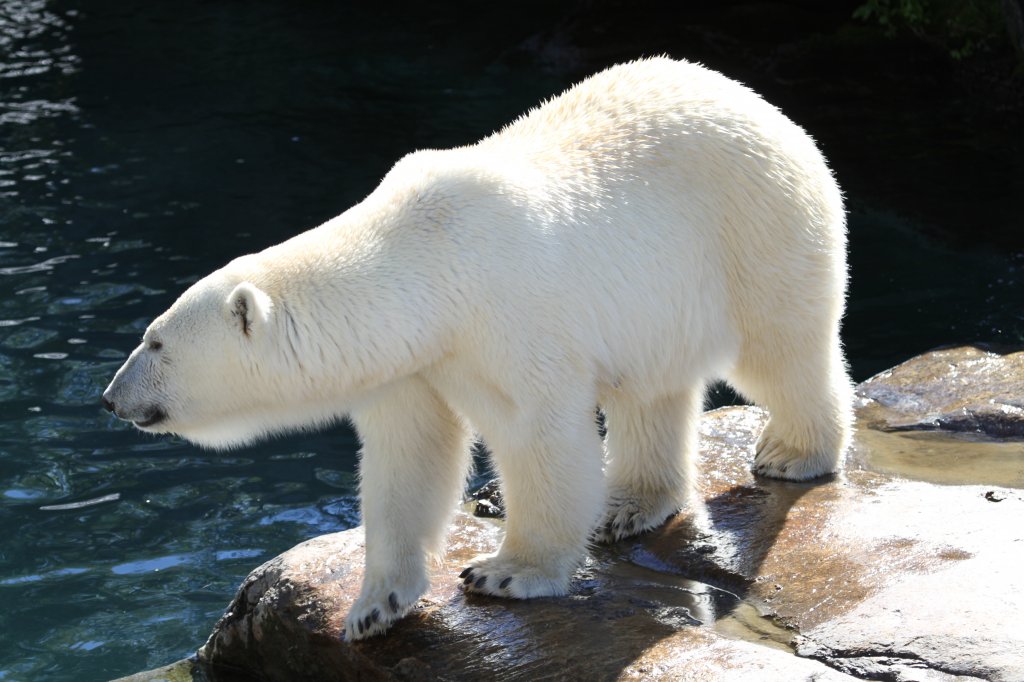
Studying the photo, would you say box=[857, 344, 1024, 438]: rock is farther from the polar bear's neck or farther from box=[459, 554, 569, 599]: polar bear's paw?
the polar bear's neck

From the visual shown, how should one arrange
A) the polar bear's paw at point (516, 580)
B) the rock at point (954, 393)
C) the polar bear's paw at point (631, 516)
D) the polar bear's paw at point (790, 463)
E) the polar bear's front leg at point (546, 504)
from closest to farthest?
the polar bear's front leg at point (546, 504) → the polar bear's paw at point (516, 580) → the polar bear's paw at point (631, 516) → the polar bear's paw at point (790, 463) → the rock at point (954, 393)

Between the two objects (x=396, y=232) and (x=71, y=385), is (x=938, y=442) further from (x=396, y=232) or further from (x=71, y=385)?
(x=71, y=385)

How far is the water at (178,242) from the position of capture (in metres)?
6.02

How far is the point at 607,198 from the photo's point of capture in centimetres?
441

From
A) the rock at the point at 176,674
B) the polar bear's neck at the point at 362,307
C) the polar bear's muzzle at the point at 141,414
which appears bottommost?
the rock at the point at 176,674

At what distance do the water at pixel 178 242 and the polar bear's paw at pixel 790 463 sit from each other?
7.54 feet

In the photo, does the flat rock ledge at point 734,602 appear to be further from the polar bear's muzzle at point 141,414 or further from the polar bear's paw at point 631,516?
the polar bear's muzzle at point 141,414

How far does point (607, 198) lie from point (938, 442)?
2.08 m

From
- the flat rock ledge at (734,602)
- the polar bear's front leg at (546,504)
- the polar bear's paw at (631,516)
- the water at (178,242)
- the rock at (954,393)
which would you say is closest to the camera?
the flat rock ledge at (734,602)

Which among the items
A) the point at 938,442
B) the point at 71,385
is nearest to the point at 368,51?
the point at 71,385

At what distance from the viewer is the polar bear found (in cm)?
401

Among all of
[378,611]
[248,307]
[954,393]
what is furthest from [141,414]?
[954,393]

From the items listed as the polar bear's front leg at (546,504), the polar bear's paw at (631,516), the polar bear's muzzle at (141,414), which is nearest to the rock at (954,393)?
the polar bear's paw at (631,516)

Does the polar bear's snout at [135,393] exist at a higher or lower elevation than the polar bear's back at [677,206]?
lower
